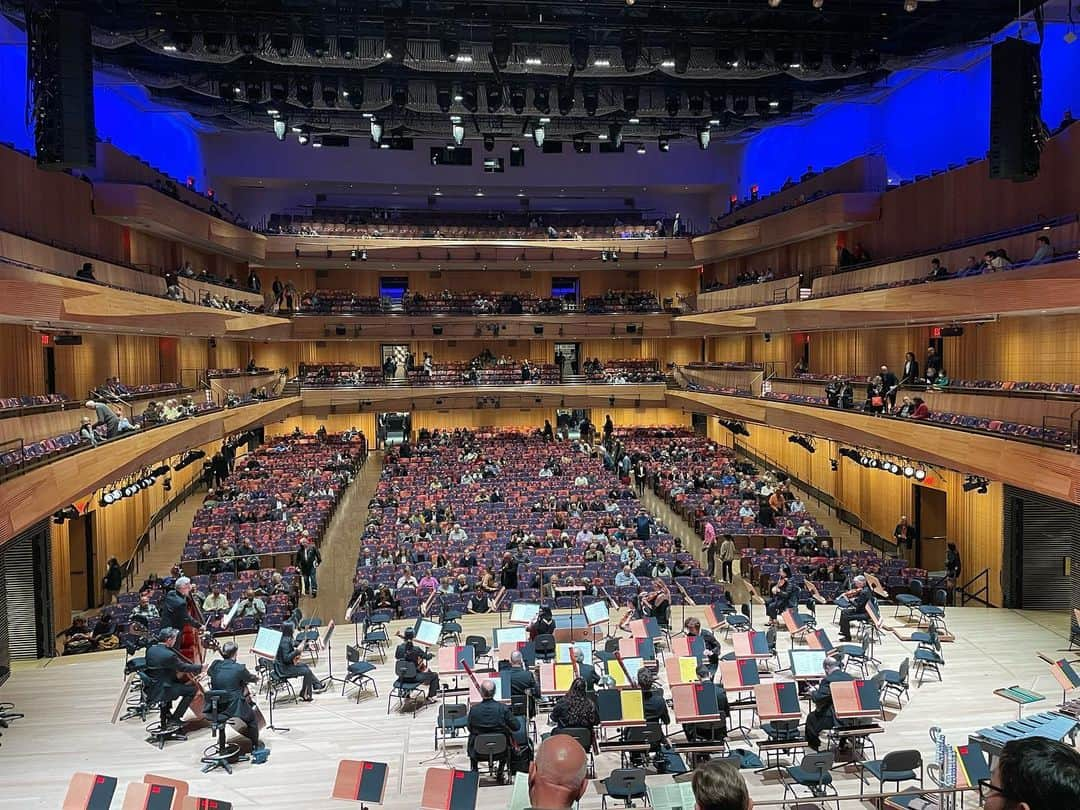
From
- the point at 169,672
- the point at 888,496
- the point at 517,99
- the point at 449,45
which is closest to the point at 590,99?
the point at 517,99

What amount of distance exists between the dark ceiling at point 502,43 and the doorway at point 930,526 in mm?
9120

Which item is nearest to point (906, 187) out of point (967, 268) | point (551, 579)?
point (967, 268)

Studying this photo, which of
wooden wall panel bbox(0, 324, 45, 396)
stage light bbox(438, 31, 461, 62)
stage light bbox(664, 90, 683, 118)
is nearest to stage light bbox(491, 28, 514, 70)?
stage light bbox(438, 31, 461, 62)

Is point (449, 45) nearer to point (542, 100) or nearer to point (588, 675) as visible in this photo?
point (542, 100)

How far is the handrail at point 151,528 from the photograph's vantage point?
18031 millimetres

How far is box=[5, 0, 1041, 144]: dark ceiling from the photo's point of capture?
1583 cm

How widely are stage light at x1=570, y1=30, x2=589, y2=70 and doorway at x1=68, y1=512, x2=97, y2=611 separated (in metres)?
13.1

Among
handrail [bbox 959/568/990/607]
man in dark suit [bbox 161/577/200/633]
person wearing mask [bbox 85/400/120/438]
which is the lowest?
handrail [bbox 959/568/990/607]

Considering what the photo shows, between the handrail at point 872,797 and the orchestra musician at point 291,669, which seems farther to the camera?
the orchestra musician at point 291,669

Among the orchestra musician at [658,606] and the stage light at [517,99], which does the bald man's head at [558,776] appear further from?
the stage light at [517,99]

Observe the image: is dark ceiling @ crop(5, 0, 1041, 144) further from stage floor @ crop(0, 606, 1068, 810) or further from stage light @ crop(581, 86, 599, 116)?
stage floor @ crop(0, 606, 1068, 810)

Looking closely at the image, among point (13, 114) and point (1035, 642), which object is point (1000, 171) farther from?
point (13, 114)

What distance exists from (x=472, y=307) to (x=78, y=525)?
18133 millimetres

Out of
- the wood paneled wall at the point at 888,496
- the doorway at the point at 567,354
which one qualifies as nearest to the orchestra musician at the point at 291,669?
the wood paneled wall at the point at 888,496
